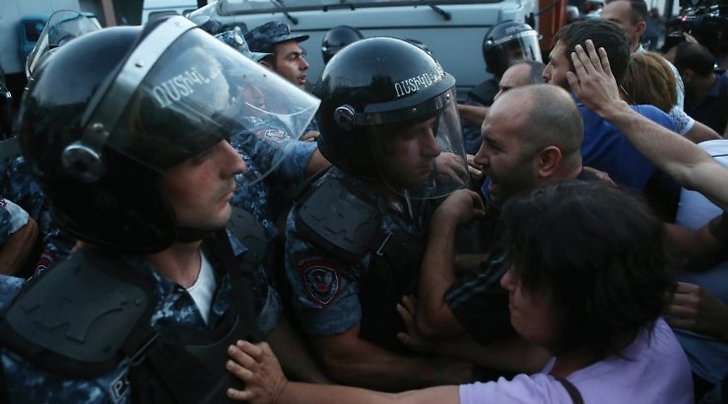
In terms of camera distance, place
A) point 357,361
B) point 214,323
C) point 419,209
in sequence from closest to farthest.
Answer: point 214,323 → point 357,361 → point 419,209

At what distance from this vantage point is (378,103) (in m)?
1.82

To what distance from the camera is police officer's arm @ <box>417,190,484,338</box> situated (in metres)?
1.69

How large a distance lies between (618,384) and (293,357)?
964mm

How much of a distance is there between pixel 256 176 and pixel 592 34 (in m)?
1.55

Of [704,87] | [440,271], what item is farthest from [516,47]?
[440,271]

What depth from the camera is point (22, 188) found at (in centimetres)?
256

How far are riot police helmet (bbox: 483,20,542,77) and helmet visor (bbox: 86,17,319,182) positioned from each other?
3204 millimetres

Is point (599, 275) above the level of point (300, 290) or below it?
above

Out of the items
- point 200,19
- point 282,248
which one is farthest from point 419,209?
point 200,19

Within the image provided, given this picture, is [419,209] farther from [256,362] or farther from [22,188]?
[22,188]

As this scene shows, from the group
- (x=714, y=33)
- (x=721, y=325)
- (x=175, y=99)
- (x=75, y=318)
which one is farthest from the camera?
(x=714, y=33)

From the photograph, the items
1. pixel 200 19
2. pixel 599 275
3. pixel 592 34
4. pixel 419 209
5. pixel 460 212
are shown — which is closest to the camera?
pixel 599 275

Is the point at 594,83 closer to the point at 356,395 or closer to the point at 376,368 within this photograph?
the point at 376,368

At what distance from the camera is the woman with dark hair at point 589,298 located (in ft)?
3.75
